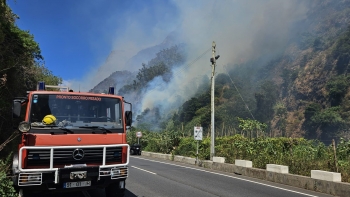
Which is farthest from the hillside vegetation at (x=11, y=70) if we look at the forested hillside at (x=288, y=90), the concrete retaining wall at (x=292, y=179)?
the forested hillside at (x=288, y=90)

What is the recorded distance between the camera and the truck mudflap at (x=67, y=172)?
5.87m

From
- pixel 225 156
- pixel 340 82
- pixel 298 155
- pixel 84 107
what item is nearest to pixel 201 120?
pixel 340 82

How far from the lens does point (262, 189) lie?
33.8 feet

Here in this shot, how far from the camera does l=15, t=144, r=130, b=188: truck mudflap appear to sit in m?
5.87

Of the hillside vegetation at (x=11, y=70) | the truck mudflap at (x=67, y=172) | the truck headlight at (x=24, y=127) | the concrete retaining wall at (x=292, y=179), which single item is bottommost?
the concrete retaining wall at (x=292, y=179)

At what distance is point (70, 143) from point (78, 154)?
267 mm

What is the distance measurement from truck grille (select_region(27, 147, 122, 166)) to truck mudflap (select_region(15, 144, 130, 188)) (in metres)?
0.02

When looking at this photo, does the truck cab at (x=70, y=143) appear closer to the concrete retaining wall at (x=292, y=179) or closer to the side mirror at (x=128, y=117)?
the side mirror at (x=128, y=117)

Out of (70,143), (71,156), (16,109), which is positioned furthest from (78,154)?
(16,109)

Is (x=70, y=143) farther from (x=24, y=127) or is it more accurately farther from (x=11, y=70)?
(x=11, y=70)

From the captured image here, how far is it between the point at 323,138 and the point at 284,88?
999 inches

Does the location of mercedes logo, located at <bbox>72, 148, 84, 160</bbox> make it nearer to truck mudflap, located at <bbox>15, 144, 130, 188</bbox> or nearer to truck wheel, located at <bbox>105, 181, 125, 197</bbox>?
truck mudflap, located at <bbox>15, 144, 130, 188</bbox>

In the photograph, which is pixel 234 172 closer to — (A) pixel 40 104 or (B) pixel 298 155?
(B) pixel 298 155

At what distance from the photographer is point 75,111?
22.6 feet
